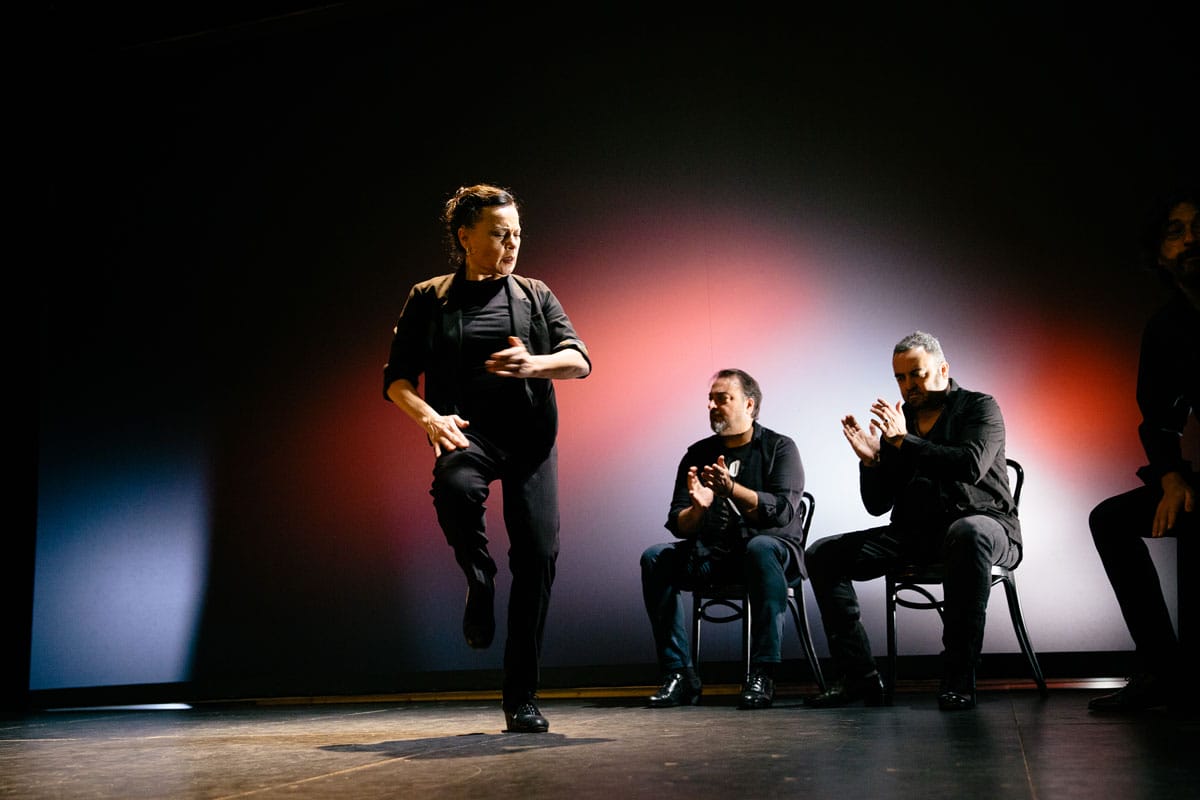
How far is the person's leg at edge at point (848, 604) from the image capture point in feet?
10.6

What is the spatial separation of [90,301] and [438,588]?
7.51 ft

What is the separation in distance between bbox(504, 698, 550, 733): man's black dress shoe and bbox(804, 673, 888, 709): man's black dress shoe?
1015 millimetres

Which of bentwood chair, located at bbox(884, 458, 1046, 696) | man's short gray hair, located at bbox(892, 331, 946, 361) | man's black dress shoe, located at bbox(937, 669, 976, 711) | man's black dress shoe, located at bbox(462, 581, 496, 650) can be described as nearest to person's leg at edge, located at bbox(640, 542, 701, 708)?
bentwood chair, located at bbox(884, 458, 1046, 696)

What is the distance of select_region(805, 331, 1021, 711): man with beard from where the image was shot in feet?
9.70

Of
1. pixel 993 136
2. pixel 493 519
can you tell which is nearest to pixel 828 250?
pixel 993 136

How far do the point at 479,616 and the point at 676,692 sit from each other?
121cm

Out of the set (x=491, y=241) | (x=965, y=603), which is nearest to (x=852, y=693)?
(x=965, y=603)

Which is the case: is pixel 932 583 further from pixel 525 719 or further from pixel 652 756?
pixel 652 756

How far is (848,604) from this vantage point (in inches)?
131

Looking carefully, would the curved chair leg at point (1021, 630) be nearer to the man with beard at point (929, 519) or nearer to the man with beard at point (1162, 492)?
the man with beard at point (929, 519)

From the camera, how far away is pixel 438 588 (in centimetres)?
462

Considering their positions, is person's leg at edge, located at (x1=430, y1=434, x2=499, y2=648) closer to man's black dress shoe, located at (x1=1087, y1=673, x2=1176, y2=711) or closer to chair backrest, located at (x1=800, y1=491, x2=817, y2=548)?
man's black dress shoe, located at (x1=1087, y1=673, x2=1176, y2=711)

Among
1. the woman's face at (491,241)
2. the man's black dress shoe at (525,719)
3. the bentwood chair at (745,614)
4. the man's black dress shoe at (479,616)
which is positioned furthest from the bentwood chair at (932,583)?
the woman's face at (491,241)

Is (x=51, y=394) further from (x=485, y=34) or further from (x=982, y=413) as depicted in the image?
(x=982, y=413)
